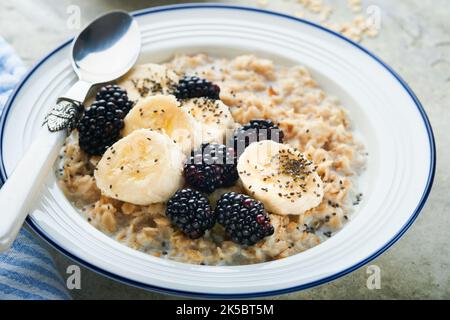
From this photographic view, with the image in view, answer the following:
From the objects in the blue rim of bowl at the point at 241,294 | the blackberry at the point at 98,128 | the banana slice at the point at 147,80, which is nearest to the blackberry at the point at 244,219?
the blue rim of bowl at the point at 241,294

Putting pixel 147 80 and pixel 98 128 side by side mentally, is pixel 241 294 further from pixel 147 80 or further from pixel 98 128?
pixel 147 80

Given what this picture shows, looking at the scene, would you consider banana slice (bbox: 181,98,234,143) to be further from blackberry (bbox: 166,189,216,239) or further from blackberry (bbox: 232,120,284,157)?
blackberry (bbox: 166,189,216,239)

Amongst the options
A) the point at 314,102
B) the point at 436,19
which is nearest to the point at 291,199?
the point at 314,102

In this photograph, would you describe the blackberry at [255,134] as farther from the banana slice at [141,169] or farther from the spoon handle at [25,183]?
the spoon handle at [25,183]

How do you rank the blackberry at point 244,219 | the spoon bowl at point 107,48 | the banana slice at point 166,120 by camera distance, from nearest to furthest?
the blackberry at point 244,219
the banana slice at point 166,120
the spoon bowl at point 107,48

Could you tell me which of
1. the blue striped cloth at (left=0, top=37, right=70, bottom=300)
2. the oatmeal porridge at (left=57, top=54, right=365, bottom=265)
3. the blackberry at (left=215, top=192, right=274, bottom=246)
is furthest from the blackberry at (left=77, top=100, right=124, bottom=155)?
the blackberry at (left=215, top=192, right=274, bottom=246)
